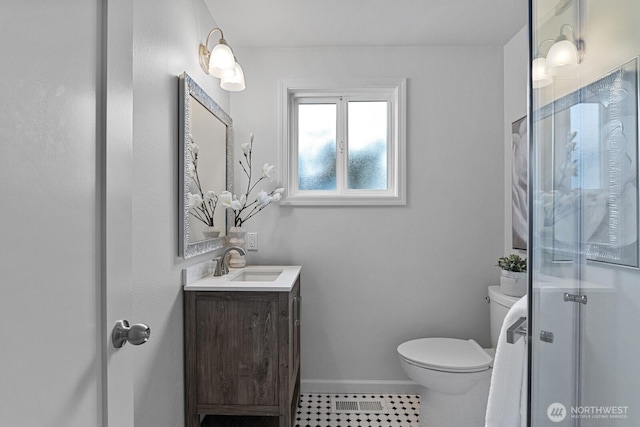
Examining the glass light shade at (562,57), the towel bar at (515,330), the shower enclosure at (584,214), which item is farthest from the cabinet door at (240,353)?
the glass light shade at (562,57)

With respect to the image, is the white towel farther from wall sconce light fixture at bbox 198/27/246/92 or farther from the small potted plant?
wall sconce light fixture at bbox 198/27/246/92

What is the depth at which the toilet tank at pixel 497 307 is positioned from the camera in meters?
2.02

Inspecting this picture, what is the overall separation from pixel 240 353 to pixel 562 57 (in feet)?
5.34

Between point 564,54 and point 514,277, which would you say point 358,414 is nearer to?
point 514,277

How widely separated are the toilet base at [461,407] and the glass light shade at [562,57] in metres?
1.60

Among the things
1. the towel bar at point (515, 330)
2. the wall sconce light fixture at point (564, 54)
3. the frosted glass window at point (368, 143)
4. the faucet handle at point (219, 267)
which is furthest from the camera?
the frosted glass window at point (368, 143)

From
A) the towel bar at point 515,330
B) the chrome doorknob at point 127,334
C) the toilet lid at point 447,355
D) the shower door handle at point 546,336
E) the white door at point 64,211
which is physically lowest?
the toilet lid at point 447,355

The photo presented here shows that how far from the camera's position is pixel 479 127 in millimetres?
2445

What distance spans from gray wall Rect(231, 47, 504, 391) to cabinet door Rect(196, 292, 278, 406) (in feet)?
2.46

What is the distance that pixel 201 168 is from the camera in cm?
187

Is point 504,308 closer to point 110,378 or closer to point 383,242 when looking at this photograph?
point 383,242

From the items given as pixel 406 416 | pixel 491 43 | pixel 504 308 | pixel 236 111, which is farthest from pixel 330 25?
pixel 406 416

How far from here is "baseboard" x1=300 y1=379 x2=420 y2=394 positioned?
2441 mm

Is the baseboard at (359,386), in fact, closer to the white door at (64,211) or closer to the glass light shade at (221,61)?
the white door at (64,211)
